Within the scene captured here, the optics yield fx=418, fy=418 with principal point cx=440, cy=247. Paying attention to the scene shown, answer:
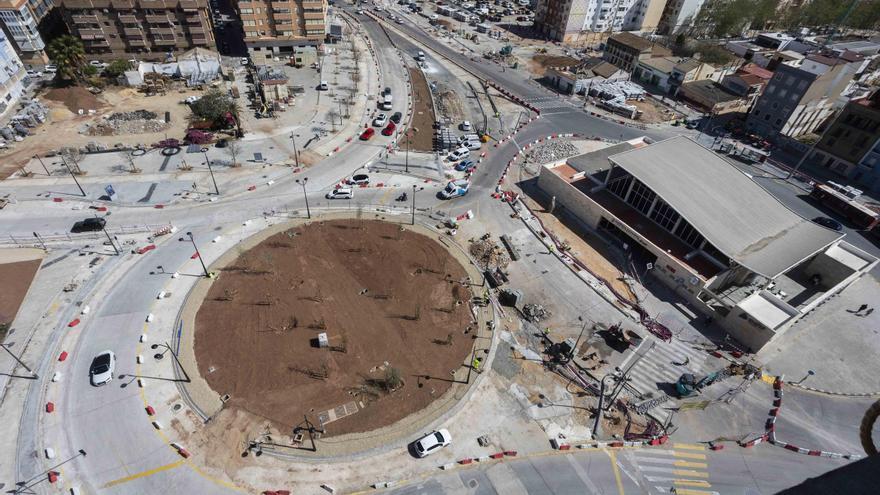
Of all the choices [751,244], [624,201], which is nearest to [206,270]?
[624,201]

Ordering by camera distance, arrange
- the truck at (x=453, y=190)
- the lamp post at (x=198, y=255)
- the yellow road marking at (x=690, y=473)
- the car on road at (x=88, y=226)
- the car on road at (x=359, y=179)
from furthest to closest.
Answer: the car on road at (x=359, y=179) → the truck at (x=453, y=190) → the car on road at (x=88, y=226) → the lamp post at (x=198, y=255) → the yellow road marking at (x=690, y=473)

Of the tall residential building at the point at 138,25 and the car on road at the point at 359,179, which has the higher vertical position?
the tall residential building at the point at 138,25

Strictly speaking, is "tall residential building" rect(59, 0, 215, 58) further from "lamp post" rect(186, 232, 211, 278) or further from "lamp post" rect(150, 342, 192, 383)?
"lamp post" rect(150, 342, 192, 383)

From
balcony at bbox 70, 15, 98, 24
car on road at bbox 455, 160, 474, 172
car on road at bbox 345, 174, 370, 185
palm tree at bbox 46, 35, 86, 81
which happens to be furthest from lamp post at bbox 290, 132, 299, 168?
balcony at bbox 70, 15, 98, 24

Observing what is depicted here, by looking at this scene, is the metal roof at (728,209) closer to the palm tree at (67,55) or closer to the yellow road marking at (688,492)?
the yellow road marking at (688,492)

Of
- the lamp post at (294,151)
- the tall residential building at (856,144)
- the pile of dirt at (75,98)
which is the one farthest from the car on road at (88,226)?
the tall residential building at (856,144)

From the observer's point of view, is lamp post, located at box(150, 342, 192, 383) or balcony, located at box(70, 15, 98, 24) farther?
balcony, located at box(70, 15, 98, 24)

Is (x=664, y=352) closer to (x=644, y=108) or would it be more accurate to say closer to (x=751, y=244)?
(x=751, y=244)
